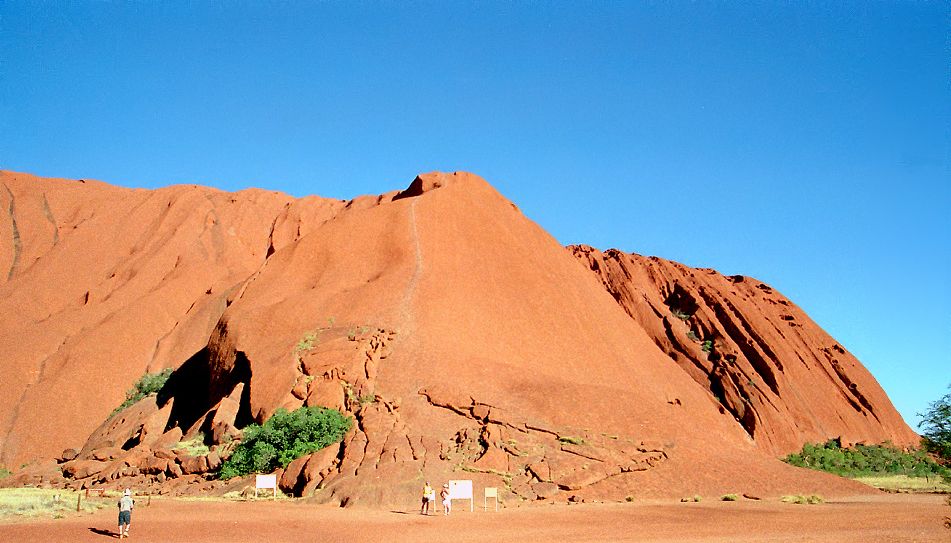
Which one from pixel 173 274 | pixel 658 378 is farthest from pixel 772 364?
pixel 173 274

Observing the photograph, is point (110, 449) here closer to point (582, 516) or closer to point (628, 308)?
point (582, 516)

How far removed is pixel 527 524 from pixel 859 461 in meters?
43.1

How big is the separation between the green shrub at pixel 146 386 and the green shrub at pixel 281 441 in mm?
19461

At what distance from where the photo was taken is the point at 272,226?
7138 centimetres

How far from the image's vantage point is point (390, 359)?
30984mm

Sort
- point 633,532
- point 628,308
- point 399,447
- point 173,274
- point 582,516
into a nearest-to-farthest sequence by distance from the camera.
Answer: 1. point 633,532
2. point 582,516
3. point 399,447
4. point 173,274
5. point 628,308

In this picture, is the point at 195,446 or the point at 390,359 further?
the point at 390,359

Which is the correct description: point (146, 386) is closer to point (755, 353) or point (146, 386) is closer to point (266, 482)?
point (266, 482)

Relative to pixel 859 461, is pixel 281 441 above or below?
above

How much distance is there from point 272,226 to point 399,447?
165ft

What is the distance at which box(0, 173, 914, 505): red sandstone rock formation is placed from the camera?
1037 inches

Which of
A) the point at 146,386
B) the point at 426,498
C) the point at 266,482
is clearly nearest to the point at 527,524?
the point at 426,498

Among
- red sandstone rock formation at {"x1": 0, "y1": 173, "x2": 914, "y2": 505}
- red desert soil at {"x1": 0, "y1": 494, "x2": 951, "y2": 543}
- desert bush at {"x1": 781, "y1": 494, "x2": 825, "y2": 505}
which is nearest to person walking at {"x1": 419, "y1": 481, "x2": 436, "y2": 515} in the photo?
red desert soil at {"x1": 0, "y1": 494, "x2": 951, "y2": 543}

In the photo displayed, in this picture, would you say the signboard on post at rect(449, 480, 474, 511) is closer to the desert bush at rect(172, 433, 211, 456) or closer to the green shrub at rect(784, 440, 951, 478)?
the desert bush at rect(172, 433, 211, 456)
